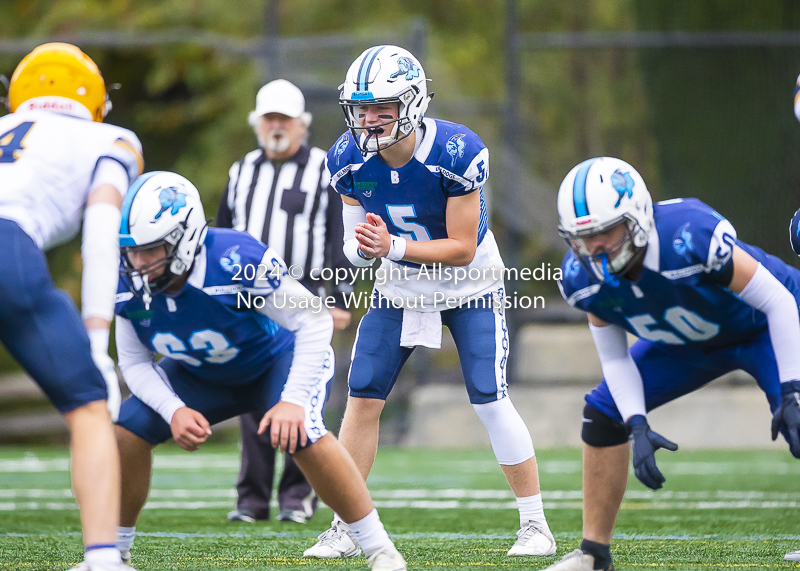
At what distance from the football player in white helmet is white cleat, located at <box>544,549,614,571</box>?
1.29 m

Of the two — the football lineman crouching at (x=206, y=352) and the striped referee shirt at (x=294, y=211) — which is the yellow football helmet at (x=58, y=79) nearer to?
the football lineman crouching at (x=206, y=352)

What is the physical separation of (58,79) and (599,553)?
7.03 feet

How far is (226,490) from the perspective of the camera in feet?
19.9

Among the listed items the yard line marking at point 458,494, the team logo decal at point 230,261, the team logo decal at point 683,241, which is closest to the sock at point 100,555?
the team logo decal at point 230,261

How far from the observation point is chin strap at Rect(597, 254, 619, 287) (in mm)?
3025

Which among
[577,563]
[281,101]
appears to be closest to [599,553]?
[577,563]

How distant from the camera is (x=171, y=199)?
3150mm

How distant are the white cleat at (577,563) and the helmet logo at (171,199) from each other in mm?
1574

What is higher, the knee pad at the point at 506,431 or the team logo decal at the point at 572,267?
the team logo decal at the point at 572,267

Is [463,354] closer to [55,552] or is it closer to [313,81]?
[55,552]

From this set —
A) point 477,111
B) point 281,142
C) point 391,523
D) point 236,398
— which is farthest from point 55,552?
point 477,111

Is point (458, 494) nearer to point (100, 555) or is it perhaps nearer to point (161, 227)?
point (161, 227)

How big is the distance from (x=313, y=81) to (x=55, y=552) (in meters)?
5.56

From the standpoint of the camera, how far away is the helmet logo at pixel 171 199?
313 centimetres
